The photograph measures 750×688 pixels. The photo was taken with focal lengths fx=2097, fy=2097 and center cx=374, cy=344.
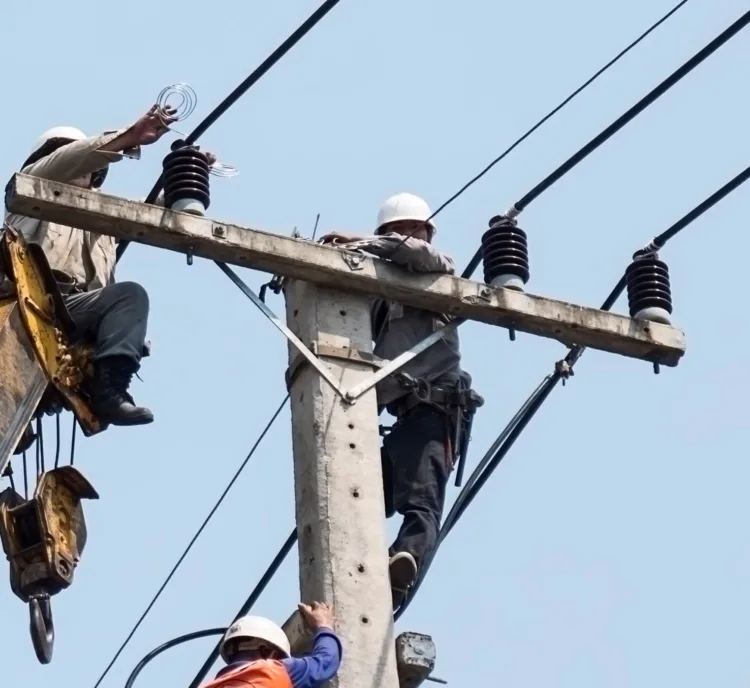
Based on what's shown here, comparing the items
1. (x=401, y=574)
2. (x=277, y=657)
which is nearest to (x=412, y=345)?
(x=401, y=574)

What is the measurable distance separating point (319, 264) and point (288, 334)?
32 centimetres

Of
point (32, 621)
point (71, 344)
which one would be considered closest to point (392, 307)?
point (71, 344)

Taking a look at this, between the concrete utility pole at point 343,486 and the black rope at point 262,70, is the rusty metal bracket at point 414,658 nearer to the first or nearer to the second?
the concrete utility pole at point 343,486

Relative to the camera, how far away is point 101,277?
9898 millimetres

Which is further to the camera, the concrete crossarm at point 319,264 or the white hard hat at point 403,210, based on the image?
the white hard hat at point 403,210

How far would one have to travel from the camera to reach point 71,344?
31.3 ft

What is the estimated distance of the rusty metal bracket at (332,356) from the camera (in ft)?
27.2

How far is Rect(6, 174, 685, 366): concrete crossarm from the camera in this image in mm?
8281

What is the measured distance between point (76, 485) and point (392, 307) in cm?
162

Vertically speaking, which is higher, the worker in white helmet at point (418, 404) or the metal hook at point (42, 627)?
the worker in white helmet at point (418, 404)

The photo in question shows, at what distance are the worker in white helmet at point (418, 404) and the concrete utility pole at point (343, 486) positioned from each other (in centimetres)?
41

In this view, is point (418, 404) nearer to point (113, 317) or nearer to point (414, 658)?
point (113, 317)

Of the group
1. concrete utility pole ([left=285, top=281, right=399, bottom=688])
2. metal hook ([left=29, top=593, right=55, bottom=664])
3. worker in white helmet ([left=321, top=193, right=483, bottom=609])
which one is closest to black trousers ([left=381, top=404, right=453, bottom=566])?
worker in white helmet ([left=321, top=193, right=483, bottom=609])

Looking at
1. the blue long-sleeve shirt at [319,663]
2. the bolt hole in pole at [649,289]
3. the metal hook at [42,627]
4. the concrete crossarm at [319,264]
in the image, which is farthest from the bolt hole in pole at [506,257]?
the metal hook at [42,627]
